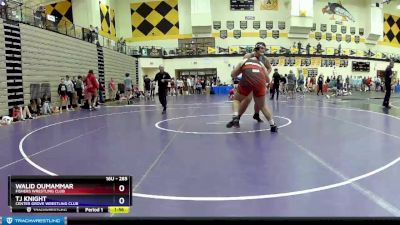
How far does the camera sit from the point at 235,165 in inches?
191

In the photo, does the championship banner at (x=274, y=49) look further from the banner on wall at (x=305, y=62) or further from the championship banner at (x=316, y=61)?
the championship banner at (x=316, y=61)

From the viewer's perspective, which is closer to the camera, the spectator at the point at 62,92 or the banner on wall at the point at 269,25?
the spectator at the point at 62,92

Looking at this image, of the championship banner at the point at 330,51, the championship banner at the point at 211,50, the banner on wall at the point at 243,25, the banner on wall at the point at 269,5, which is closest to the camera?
the championship banner at the point at 211,50

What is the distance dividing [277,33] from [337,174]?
37745mm

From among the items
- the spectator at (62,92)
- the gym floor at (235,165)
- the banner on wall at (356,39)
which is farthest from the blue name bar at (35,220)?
the banner on wall at (356,39)

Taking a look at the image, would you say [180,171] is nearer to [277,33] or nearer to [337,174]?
[337,174]

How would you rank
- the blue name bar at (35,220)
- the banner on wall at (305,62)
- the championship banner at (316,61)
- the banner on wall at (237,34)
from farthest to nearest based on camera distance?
the championship banner at (316,61) → the banner on wall at (305,62) → the banner on wall at (237,34) → the blue name bar at (35,220)

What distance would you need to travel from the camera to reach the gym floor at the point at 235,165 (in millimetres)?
3283

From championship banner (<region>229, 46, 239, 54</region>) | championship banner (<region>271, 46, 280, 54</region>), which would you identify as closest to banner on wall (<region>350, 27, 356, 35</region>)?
championship banner (<region>271, 46, 280, 54</region>)

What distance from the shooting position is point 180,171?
4.60 metres

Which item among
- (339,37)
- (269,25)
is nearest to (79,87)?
(269,25)

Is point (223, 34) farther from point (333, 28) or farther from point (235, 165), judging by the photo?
point (235, 165)

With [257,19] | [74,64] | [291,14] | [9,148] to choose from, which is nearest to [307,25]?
[291,14]

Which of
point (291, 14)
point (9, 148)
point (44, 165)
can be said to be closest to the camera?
point (44, 165)
